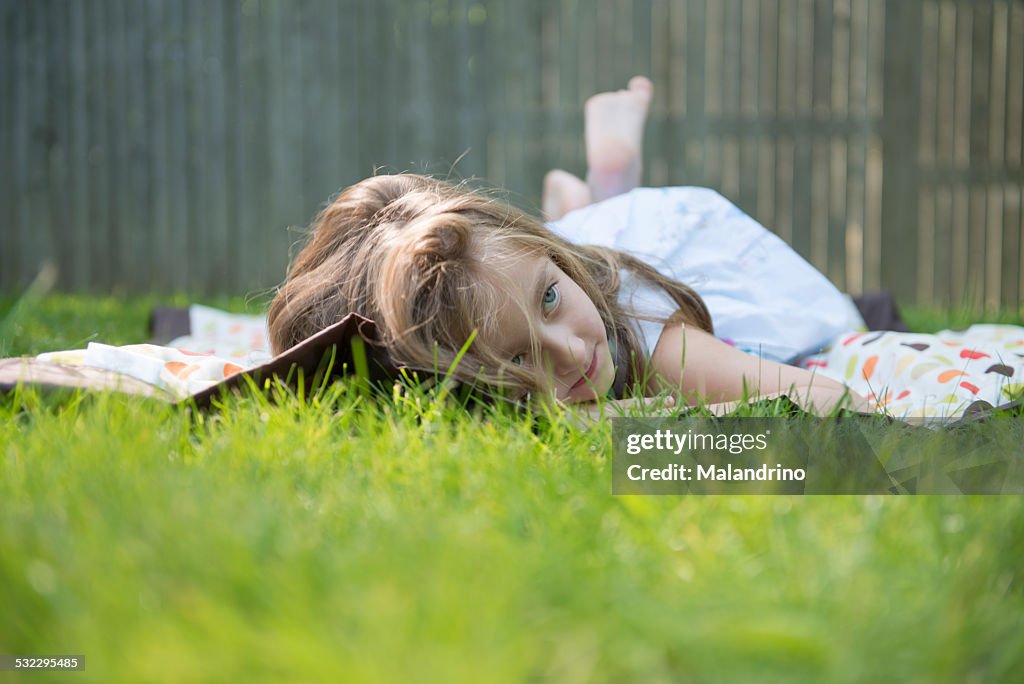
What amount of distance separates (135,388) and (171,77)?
12.9ft

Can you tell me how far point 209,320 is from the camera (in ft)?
8.93

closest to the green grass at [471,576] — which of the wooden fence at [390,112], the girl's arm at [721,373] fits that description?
the girl's arm at [721,373]

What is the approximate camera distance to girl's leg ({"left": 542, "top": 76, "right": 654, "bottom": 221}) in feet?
10.5

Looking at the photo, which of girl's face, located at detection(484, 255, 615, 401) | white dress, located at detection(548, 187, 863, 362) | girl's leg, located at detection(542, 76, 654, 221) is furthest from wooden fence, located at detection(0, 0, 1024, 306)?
girl's face, located at detection(484, 255, 615, 401)

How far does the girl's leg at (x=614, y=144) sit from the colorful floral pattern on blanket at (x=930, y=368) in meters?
1.20

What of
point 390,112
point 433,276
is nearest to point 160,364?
point 433,276

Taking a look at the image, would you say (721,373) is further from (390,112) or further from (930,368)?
(390,112)

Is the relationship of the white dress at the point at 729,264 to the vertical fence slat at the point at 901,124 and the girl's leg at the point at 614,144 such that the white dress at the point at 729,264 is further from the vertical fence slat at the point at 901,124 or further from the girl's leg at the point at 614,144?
the vertical fence slat at the point at 901,124

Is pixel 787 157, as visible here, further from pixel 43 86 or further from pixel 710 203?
pixel 43 86

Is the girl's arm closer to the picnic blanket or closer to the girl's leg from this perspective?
the picnic blanket

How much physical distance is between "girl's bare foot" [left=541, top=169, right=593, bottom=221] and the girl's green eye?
1.75m

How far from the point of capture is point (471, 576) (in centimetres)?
66

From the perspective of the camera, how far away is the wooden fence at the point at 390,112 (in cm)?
468

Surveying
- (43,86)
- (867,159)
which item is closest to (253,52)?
(43,86)
